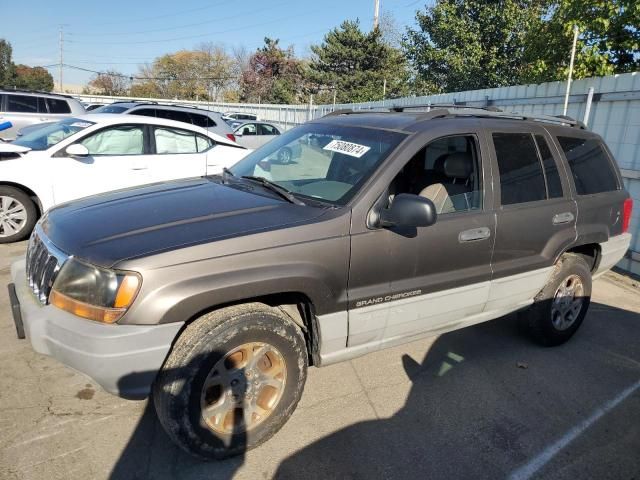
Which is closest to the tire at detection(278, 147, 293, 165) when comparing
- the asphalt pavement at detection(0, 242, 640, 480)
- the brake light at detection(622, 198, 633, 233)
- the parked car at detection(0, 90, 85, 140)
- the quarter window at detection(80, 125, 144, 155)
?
the asphalt pavement at detection(0, 242, 640, 480)

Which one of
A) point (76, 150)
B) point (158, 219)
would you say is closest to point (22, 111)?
point (76, 150)

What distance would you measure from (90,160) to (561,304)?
18.8 feet

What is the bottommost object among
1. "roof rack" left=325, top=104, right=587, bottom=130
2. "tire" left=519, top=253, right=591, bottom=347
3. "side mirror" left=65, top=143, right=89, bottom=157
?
"tire" left=519, top=253, right=591, bottom=347

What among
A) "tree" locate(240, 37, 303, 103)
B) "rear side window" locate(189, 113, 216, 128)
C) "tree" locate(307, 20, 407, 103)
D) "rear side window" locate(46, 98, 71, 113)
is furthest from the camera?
"tree" locate(240, 37, 303, 103)

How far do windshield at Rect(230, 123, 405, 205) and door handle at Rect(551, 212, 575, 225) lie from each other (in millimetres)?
1518

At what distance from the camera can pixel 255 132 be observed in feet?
54.6

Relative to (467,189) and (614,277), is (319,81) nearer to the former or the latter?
(614,277)

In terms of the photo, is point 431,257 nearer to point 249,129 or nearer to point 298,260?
point 298,260

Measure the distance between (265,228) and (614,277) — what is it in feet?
19.1

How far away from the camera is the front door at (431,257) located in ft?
9.36

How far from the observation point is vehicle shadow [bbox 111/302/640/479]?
2633mm

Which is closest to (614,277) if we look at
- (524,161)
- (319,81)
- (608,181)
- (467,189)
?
(608,181)

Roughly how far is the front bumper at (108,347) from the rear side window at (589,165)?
3.40 meters

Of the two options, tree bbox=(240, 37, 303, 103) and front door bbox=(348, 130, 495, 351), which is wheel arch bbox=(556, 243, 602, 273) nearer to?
front door bbox=(348, 130, 495, 351)
